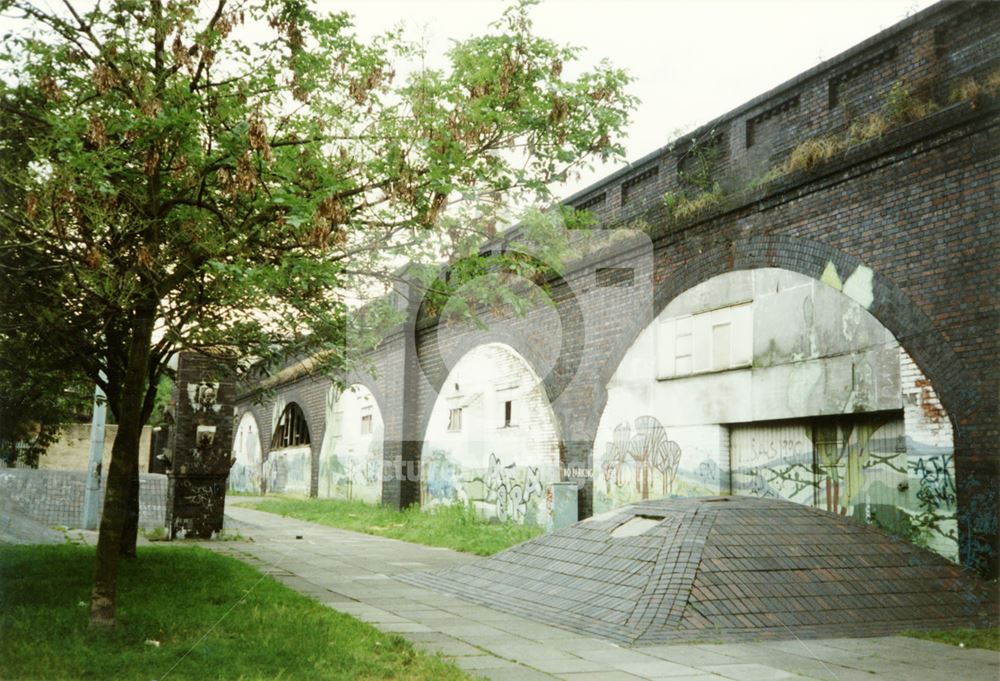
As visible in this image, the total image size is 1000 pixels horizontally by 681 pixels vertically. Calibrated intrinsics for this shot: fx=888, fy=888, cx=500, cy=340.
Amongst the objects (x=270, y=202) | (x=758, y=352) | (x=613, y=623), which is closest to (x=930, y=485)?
(x=758, y=352)

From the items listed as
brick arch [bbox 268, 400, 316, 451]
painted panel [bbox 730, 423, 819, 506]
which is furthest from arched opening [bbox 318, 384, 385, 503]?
painted panel [bbox 730, 423, 819, 506]

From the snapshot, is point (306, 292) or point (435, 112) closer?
point (435, 112)

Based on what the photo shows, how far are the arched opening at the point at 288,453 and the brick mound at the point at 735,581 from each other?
22464 millimetres

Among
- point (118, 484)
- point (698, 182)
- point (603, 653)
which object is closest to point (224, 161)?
point (118, 484)

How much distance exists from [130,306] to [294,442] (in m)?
26.7

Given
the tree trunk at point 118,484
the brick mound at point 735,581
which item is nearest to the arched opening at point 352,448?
the brick mound at point 735,581

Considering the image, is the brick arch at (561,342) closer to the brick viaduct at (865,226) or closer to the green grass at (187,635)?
the brick viaduct at (865,226)

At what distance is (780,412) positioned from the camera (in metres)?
11.8

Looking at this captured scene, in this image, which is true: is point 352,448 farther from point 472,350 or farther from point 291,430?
point 291,430

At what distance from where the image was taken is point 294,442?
1308 inches

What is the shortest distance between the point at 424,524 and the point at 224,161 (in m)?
13.5

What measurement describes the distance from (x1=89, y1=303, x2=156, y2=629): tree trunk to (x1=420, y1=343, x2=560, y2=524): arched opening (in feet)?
33.4

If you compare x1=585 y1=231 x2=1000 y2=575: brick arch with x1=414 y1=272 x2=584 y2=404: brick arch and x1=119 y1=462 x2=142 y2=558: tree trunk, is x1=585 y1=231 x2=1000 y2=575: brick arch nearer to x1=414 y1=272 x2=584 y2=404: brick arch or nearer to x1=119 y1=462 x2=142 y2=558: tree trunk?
x1=414 y1=272 x2=584 y2=404: brick arch

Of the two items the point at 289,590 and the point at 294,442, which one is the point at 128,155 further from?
the point at 294,442
